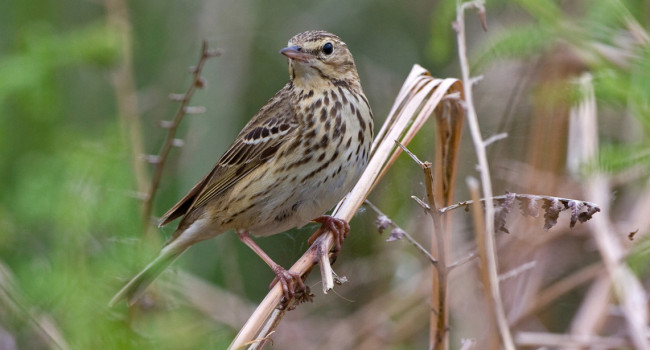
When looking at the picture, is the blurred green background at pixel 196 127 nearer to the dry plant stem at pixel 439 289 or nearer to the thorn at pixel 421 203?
the dry plant stem at pixel 439 289

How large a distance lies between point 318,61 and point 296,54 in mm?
132

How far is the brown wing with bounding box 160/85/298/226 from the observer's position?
11.2 ft

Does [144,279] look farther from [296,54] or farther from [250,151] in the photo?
[296,54]

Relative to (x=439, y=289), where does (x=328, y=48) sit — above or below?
above

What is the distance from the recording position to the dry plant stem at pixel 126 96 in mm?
3604

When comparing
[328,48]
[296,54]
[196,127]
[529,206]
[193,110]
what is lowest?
[193,110]

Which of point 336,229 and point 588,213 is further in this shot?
point 336,229

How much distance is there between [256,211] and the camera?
344 cm

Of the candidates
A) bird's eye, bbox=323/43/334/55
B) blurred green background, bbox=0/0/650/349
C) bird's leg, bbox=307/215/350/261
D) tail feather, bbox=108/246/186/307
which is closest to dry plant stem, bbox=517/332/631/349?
Result: blurred green background, bbox=0/0/650/349

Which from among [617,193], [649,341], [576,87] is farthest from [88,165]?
[617,193]

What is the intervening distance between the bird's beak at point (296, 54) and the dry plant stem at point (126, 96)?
78 cm

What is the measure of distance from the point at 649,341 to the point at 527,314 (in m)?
0.85

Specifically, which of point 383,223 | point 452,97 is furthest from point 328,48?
point 383,223

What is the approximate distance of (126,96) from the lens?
12.6 ft
